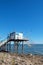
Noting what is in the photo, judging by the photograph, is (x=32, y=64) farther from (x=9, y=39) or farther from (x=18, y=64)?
(x=9, y=39)

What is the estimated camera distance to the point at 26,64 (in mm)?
20609

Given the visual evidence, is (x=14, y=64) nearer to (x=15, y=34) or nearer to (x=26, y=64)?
(x=26, y=64)

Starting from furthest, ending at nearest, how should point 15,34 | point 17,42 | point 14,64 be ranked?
point 17,42 < point 15,34 < point 14,64

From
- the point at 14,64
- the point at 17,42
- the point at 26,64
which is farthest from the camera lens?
the point at 17,42

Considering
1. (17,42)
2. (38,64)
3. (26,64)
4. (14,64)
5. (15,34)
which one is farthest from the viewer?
(17,42)

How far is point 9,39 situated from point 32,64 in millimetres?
19917

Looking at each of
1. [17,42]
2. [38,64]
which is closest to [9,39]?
[17,42]

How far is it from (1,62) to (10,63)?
1.03m

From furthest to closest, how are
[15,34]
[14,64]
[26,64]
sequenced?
[15,34] → [26,64] → [14,64]

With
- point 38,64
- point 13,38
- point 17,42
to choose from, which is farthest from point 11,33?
point 38,64

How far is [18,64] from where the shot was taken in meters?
19.8

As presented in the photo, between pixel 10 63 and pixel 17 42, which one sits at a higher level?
pixel 17 42

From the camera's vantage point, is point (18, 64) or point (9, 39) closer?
point (18, 64)

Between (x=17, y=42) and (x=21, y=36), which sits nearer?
(x=21, y=36)
